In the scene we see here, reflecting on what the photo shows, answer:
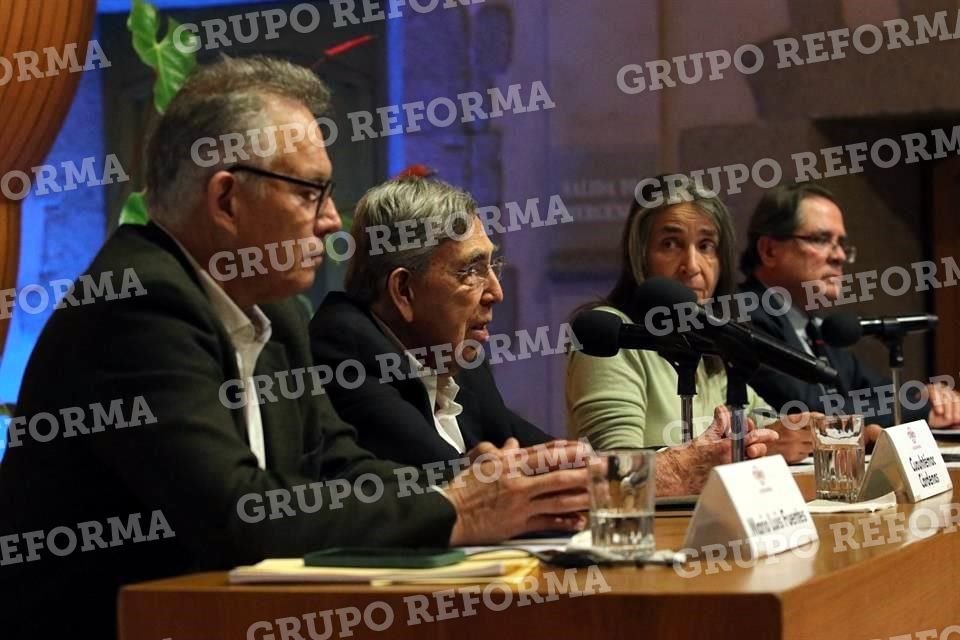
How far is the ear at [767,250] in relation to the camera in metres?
4.98

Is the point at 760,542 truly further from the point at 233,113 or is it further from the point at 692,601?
the point at 233,113

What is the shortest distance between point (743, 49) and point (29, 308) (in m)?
2.83

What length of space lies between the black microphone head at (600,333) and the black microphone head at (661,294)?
0.05 metres

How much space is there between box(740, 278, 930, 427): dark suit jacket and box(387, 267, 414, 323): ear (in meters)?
1.06

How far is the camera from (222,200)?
2.12 m

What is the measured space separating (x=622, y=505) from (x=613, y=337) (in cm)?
79

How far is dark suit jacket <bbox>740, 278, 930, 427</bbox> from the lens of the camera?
4.14 meters

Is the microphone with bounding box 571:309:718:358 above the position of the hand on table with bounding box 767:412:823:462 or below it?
above

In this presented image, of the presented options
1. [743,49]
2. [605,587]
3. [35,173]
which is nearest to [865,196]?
[743,49]

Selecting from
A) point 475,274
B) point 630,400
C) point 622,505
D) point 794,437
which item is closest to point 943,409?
point 630,400

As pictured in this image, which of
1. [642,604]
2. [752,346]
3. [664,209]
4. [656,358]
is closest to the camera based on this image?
[642,604]

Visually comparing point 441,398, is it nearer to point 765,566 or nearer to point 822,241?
point 765,566

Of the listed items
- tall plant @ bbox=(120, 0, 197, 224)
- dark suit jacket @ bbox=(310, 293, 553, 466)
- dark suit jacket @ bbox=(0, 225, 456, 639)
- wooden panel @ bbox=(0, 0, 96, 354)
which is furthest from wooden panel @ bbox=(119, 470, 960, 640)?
tall plant @ bbox=(120, 0, 197, 224)

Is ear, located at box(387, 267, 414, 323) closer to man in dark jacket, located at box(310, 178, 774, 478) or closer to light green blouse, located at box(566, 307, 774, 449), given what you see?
man in dark jacket, located at box(310, 178, 774, 478)
